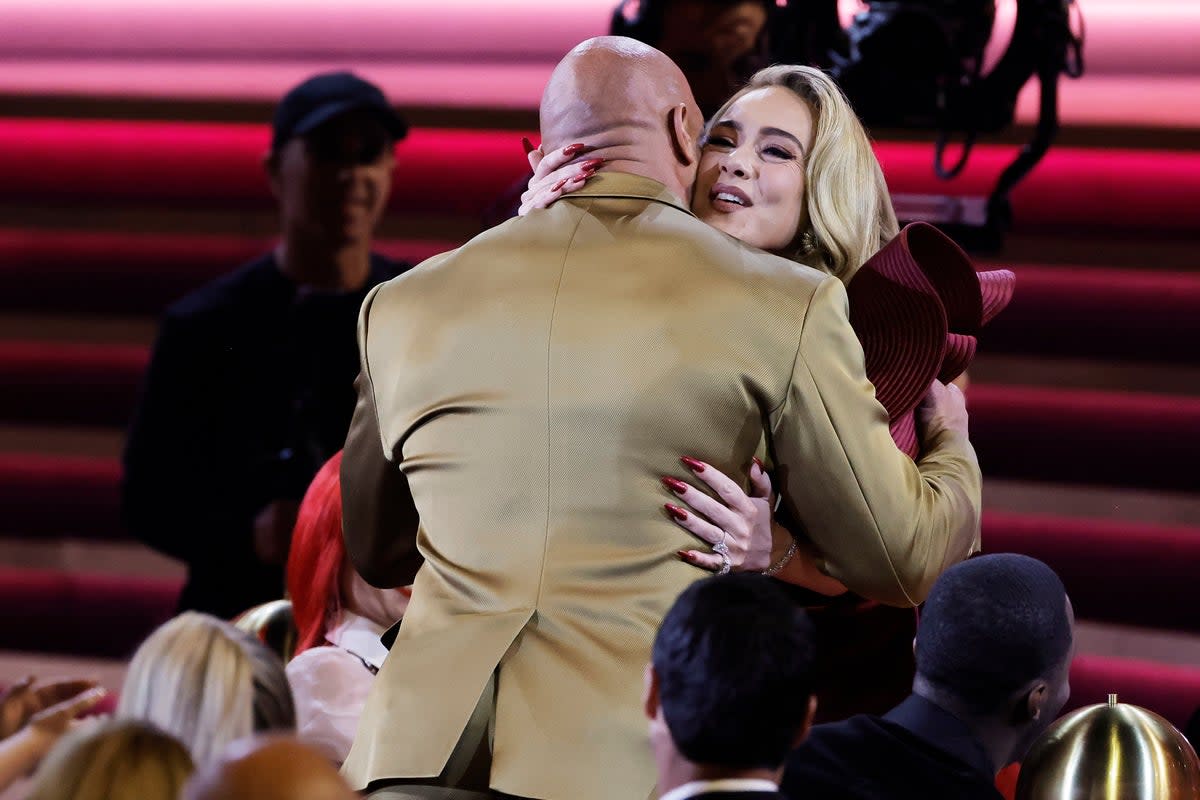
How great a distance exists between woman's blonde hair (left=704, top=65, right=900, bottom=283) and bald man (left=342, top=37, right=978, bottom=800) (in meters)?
0.51

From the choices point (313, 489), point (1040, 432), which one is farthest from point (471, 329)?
point (1040, 432)

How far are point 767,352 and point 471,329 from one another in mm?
245

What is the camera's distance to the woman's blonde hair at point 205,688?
5.26 feet

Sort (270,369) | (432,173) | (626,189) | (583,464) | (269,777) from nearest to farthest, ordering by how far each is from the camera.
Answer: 1. (269,777)
2. (583,464)
3. (626,189)
4. (270,369)
5. (432,173)

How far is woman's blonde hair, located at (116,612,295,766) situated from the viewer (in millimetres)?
1604

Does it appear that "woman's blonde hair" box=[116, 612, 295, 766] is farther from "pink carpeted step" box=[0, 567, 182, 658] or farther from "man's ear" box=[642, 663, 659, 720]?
"pink carpeted step" box=[0, 567, 182, 658]

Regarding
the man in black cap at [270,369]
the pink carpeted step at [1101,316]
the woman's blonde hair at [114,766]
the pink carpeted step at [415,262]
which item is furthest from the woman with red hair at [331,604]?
the pink carpeted step at [1101,316]

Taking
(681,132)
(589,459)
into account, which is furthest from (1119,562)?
(589,459)

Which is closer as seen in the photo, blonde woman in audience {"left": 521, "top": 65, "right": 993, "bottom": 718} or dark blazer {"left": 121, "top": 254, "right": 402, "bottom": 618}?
blonde woman in audience {"left": 521, "top": 65, "right": 993, "bottom": 718}

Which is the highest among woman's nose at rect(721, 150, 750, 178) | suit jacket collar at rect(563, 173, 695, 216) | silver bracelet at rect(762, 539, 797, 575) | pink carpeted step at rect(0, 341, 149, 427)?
suit jacket collar at rect(563, 173, 695, 216)

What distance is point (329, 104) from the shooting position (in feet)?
11.7

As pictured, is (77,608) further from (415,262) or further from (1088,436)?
(1088,436)

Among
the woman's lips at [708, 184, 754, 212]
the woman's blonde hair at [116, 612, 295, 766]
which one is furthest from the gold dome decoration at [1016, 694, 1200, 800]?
the woman's blonde hair at [116, 612, 295, 766]

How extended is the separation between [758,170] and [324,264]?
1898 mm
